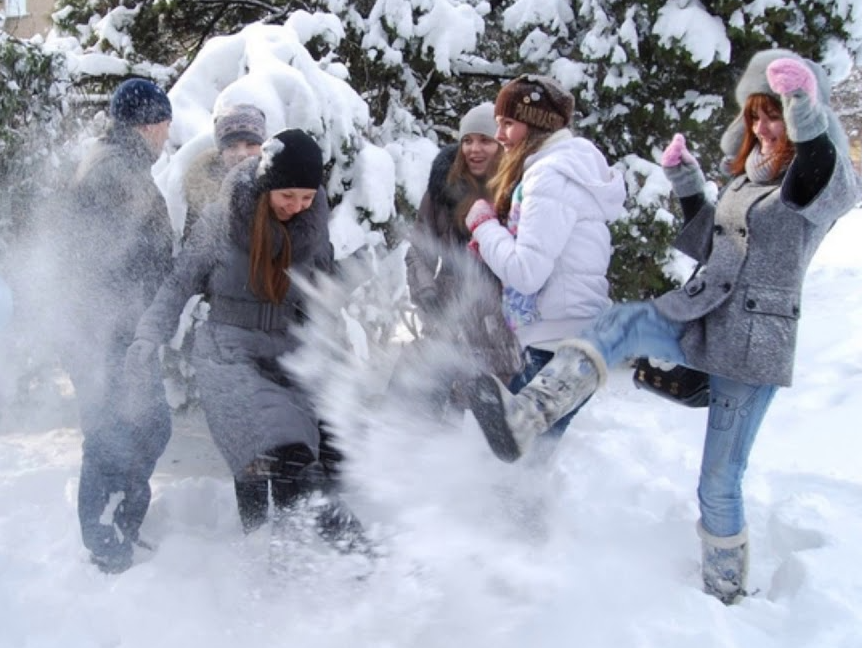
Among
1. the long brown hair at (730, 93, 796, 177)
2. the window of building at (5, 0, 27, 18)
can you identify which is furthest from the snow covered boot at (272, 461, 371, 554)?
the window of building at (5, 0, 27, 18)

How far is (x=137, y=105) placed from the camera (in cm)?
304

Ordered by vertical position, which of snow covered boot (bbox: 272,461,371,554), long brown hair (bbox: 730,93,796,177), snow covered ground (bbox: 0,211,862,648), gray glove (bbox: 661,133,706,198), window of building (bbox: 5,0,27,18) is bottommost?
snow covered ground (bbox: 0,211,862,648)

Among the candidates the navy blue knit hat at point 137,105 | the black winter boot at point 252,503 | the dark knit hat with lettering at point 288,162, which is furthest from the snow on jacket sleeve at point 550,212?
the navy blue knit hat at point 137,105

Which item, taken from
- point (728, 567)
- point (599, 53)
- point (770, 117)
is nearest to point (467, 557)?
point (728, 567)

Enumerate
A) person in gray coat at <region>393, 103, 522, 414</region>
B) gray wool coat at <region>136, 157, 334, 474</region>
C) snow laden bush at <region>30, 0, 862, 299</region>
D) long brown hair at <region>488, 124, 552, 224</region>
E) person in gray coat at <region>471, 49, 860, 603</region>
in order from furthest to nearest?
1. snow laden bush at <region>30, 0, 862, 299</region>
2. person in gray coat at <region>393, 103, 522, 414</region>
3. long brown hair at <region>488, 124, 552, 224</region>
4. gray wool coat at <region>136, 157, 334, 474</region>
5. person in gray coat at <region>471, 49, 860, 603</region>

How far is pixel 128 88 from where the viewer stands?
10.1 ft

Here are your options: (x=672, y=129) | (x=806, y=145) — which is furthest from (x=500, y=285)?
(x=672, y=129)

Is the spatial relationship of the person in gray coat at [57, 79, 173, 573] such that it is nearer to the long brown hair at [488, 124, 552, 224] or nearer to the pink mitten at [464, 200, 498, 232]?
the pink mitten at [464, 200, 498, 232]

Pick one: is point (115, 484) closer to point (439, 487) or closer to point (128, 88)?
point (439, 487)

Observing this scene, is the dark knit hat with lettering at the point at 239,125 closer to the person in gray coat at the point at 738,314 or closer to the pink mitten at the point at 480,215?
the pink mitten at the point at 480,215

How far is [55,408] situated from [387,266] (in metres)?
2.28

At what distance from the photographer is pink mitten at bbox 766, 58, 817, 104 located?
218 centimetres

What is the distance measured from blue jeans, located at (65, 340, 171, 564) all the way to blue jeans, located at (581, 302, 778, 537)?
179cm

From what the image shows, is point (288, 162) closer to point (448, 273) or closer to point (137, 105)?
point (137, 105)
